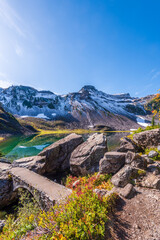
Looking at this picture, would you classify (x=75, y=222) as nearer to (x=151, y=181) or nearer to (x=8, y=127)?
(x=151, y=181)

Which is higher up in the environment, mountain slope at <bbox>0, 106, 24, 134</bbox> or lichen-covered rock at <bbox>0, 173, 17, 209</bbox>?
mountain slope at <bbox>0, 106, 24, 134</bbox>

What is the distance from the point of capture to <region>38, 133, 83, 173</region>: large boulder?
54.7ft

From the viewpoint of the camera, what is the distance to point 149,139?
12.1 m

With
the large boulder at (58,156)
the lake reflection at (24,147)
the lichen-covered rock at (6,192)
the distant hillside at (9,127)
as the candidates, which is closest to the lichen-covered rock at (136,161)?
the large boulder at (58,156)

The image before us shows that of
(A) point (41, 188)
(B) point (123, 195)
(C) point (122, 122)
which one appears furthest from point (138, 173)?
(C) point (122, 122)

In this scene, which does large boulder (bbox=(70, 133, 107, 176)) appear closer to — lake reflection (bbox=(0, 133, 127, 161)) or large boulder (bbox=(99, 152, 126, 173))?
large boulder (bbox=(99, 152, 126, 173))

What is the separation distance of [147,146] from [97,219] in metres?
10.8

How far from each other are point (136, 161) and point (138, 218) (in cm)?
439

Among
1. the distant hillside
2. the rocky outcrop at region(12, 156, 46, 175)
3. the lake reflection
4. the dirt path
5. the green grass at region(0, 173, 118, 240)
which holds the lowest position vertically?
the lake reflection

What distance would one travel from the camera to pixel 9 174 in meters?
13.5

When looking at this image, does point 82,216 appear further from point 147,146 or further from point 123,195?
point 147,146

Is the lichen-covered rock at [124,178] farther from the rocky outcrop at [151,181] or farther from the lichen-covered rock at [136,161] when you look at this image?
the lichen-covered rock at [136,161]

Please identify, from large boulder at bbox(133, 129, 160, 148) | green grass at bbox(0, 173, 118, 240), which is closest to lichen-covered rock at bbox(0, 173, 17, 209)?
green grass at bbox(0, 173, 118, 240)

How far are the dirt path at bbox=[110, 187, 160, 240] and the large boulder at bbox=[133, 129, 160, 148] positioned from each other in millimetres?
6657
